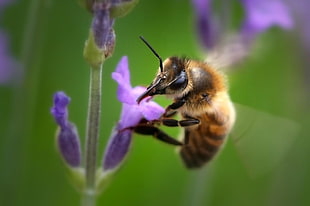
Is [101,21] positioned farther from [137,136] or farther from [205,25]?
[137,136]

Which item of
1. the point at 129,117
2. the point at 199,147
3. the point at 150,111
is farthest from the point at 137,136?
the point at 150,111

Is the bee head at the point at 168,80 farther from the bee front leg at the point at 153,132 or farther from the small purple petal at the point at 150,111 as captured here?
the bee front leg at the point at 153,132

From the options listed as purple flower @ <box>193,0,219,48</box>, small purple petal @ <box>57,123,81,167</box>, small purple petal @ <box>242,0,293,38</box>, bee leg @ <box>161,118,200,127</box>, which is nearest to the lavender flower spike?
small purple petal @ <box>57,123,81,167</box>

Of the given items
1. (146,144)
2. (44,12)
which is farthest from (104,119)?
(44,12)

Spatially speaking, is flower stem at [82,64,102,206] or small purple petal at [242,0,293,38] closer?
flower stem at [82,64,102,206]

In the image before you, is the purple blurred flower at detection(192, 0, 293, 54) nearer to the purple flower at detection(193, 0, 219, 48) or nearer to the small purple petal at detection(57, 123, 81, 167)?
the purple flower at detection(193, 0, 219, 48)

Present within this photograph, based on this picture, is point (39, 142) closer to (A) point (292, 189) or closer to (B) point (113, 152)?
(A) point (292, 189)
